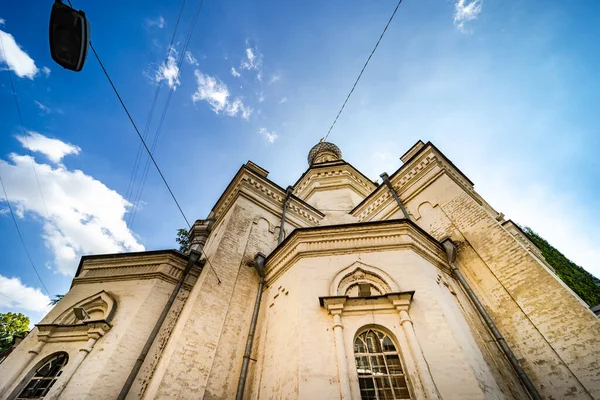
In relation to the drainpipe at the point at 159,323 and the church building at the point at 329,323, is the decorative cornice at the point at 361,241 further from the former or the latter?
the drainpipe at the point at 159,323

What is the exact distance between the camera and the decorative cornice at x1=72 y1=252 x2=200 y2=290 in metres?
8.91

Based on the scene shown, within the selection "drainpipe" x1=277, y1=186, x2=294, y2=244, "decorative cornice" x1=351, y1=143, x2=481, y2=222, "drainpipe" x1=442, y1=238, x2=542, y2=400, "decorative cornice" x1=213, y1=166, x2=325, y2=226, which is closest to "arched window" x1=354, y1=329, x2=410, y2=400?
"drainpipe" x1=442, y1=238, x2=542, y2=400

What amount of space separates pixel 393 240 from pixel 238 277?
5.13m

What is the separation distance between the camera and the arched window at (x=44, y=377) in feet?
21.4

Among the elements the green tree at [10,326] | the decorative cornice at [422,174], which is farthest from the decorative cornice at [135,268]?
the green tree at [10,326]

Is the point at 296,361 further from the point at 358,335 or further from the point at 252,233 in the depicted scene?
the point at 252,233

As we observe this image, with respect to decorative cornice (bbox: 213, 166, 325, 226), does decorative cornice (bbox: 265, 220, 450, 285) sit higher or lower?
lower

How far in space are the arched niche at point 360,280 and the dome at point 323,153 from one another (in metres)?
14.8

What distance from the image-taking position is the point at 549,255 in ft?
47.8

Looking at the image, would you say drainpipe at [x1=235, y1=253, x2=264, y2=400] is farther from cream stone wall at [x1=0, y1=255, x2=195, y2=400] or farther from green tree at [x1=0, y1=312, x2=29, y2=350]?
green tree at [x1=0, y1=312, x2=29, y2=350]

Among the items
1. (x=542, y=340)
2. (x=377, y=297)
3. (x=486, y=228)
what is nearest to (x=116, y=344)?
(x=377, y=297)

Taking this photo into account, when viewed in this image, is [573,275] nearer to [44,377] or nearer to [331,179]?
[331,179]

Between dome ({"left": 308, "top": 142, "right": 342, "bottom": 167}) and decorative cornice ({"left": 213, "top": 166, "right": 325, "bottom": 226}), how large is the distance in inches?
340

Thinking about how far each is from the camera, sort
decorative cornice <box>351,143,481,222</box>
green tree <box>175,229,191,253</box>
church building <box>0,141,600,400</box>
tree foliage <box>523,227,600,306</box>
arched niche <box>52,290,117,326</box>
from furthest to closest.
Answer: green tree <box>175,229,191,253</box>
tree foliage <box>523,227,600,306</box>
decorative cornice <box>351,143,481,222</box>
arched niche <box>52,290,117,326</box>
church building <box>0,141,600,400</box>
